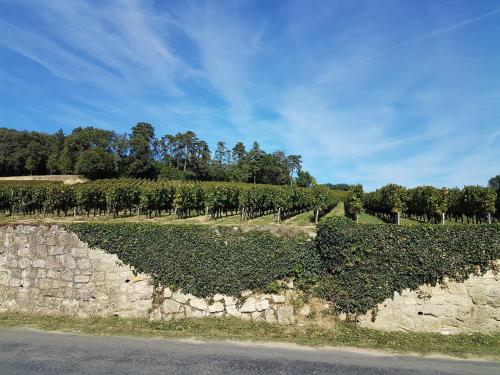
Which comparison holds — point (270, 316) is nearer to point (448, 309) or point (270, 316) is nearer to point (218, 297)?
point (218, 297)

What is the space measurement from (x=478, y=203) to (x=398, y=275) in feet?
76.5

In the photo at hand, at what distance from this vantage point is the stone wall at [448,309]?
7.93 m

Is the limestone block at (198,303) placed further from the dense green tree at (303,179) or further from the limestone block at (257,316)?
the dense green tree at (303,179)

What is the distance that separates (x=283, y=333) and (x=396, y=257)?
9.89 feet

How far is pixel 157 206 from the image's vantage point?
3519 cm

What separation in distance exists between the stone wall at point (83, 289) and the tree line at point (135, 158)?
78.2 meters

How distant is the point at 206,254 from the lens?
905 cm

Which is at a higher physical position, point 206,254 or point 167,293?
point 206,254

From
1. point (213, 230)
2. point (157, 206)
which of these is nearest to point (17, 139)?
point (157, 206)

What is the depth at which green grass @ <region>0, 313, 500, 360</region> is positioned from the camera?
6948mm

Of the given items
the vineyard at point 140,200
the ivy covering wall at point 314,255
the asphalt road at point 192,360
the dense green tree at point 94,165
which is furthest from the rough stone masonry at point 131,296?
the dense green tree at point 94,165

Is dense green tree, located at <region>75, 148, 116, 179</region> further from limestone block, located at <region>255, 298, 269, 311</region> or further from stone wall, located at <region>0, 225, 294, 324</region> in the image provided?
limestone block, located at <region>255, 298, 269, 311</region>

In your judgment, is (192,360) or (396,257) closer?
(192,360)

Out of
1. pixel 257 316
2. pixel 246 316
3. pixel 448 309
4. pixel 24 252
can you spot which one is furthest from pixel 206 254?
pixel 448 309
